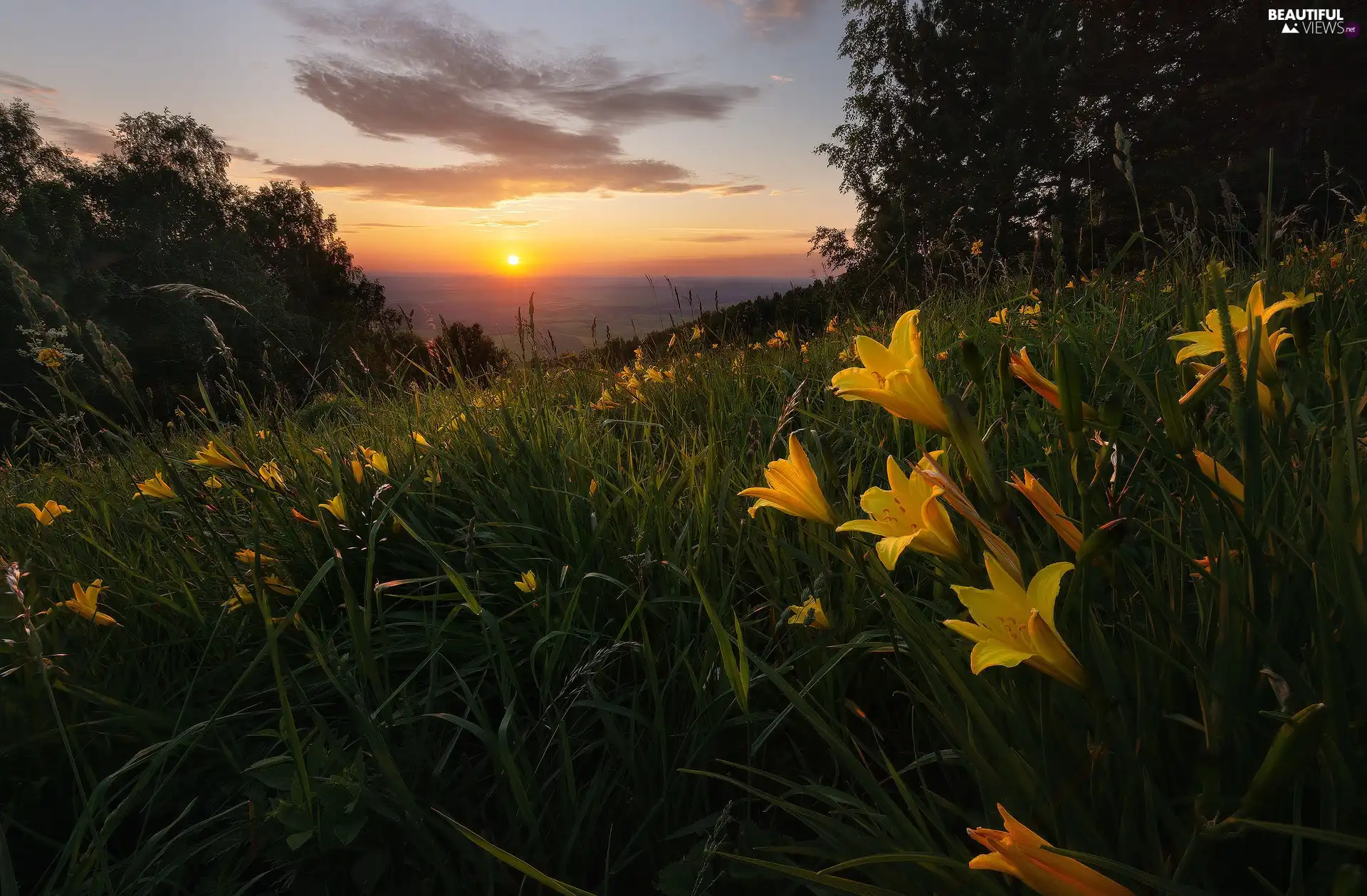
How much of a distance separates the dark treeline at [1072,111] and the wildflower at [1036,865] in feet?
56.2

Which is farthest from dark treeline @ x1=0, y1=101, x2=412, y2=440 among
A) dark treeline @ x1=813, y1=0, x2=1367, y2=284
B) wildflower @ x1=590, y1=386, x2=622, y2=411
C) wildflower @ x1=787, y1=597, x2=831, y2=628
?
wildflower @ x1=787, y1=597, x2=831, y2=628

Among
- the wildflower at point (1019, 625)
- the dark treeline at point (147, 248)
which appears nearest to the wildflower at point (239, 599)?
the wildflower at point (1019, 625)

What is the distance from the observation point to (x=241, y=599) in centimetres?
176

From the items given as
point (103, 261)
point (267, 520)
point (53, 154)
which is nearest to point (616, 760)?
point (267, 520)

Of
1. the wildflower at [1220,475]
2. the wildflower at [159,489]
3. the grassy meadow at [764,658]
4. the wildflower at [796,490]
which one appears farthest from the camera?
the wildflower at [159,489]

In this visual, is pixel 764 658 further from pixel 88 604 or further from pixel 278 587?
pixel 88 604

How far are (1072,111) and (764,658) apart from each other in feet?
77.9

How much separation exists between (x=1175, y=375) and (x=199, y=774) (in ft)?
9.60

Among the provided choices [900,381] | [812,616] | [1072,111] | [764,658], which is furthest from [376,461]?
[1072,111]

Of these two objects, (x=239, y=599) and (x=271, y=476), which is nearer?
(x=239, y=599)

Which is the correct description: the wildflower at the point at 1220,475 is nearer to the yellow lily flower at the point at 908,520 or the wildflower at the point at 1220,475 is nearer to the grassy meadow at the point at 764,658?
the grassy meadow at the point at 764,658

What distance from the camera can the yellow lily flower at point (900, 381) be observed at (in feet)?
2.89

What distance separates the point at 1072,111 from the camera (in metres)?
19.5

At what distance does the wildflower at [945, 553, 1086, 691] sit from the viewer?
0.63m
